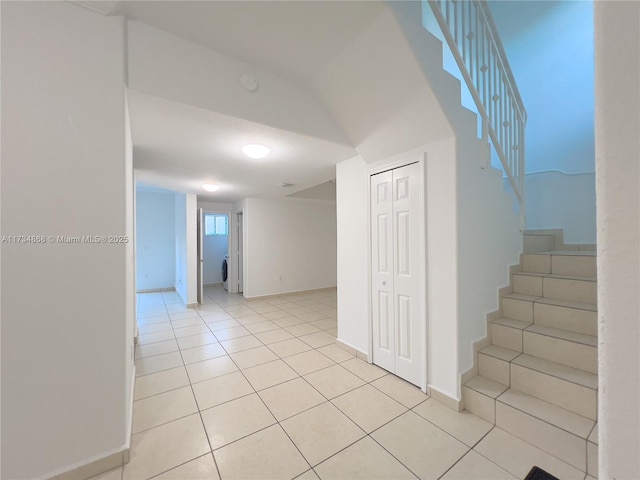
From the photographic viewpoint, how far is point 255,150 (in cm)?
260

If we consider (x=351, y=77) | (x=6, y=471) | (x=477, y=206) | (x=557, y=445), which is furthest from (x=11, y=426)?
(x=477, y=206)

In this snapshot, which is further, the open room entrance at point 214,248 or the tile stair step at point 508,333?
the open room entrance at point 214,248

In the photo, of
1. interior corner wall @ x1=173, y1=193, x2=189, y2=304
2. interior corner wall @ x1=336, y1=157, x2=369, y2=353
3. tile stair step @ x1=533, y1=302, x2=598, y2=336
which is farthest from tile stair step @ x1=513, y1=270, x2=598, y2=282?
interior corner wall @ x1=173, y1=193, x2=189, y2=304

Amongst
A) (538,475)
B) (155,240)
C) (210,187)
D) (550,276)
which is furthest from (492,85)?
(155,240)

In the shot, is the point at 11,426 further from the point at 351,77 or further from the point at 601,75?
the point at 351,77

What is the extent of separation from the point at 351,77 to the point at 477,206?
150 cm

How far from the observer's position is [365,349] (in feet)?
9.37

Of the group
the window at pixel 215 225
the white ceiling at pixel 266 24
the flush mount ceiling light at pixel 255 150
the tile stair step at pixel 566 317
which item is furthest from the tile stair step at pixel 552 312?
the window at pixel 215 225

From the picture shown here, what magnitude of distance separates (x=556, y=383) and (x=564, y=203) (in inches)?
95.6

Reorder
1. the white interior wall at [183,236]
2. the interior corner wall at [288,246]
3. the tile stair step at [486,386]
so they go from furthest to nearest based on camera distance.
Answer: the interior corner wall at [288,246], the white interior wall at [183,236], the tile stair step at [486,386]

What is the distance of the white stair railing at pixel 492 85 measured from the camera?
6.90 feet

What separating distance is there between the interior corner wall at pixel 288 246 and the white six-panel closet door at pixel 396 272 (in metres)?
3.68

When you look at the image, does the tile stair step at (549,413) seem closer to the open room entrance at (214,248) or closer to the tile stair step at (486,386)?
the tile stair step at (486,386)

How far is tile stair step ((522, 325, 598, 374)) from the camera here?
1776mm
